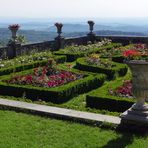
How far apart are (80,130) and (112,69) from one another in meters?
7.12

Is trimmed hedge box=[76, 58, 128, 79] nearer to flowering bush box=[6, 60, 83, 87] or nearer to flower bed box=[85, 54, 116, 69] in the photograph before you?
flower bed box=[85, 54, 116, 69]

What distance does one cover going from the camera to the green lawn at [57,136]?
26.9 feet

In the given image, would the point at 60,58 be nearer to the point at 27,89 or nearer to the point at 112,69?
the point at 112,69

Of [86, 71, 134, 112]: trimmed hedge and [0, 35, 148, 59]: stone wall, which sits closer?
[86, 71, 134, 112]: trimmed hedge

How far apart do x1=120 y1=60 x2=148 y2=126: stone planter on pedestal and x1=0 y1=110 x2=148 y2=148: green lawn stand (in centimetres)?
36

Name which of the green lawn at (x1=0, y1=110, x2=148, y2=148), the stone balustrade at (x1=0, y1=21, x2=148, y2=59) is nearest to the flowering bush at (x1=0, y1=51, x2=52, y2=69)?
the stone balustrade at (x1=0, y1=21, x2=148, y2=59)

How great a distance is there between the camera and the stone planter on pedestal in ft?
27.9

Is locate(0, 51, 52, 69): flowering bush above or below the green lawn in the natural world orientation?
above

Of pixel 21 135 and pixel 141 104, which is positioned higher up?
pixel 141 104

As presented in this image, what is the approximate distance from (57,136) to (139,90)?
6.41ft

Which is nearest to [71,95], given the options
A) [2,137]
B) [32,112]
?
[32,112]

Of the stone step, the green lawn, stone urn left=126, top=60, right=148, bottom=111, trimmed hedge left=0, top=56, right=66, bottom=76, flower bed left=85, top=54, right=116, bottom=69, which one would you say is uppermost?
stone urn left=126, top=60, right=148, bottom=111

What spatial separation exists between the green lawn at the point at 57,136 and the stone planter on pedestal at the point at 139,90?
1.18ft

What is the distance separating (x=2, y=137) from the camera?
338 inches
